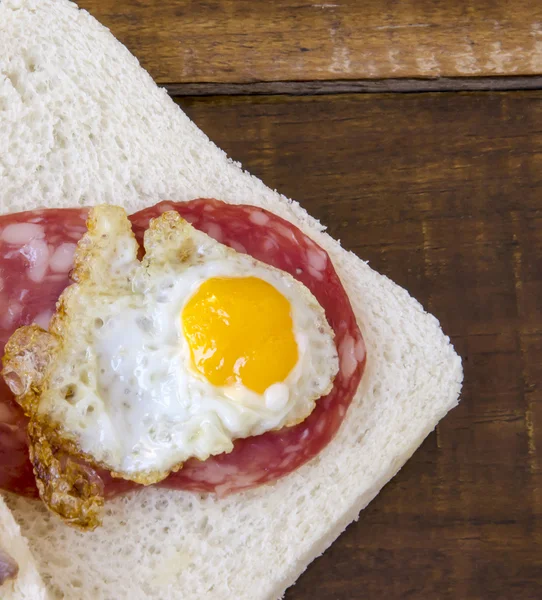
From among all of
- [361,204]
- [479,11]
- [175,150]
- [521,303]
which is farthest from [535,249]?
[175,150]

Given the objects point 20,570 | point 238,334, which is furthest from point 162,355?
point 20,570

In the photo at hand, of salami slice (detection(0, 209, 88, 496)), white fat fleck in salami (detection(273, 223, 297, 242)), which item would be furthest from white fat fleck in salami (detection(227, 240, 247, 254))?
salami slice (detection(0, 209, 88, 496))

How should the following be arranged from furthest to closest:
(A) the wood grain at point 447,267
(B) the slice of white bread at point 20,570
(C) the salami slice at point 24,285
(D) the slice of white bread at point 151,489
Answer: (A) the wood grain at point 447,267
(D) the slice of white bread at point 151,489
(C) the salami slice at point 24,285
(B) the slice of white bread at point 20,570

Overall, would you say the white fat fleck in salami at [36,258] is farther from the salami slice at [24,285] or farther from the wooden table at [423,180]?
the wooden table at [423,180]

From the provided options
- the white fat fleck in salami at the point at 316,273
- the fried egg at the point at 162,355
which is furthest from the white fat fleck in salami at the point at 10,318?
the white fat fleck in salami at the point at 316,273

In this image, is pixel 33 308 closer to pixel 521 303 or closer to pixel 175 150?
pixel 175 150

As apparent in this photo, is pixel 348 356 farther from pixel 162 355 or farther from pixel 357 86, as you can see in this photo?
pixel 357 86
